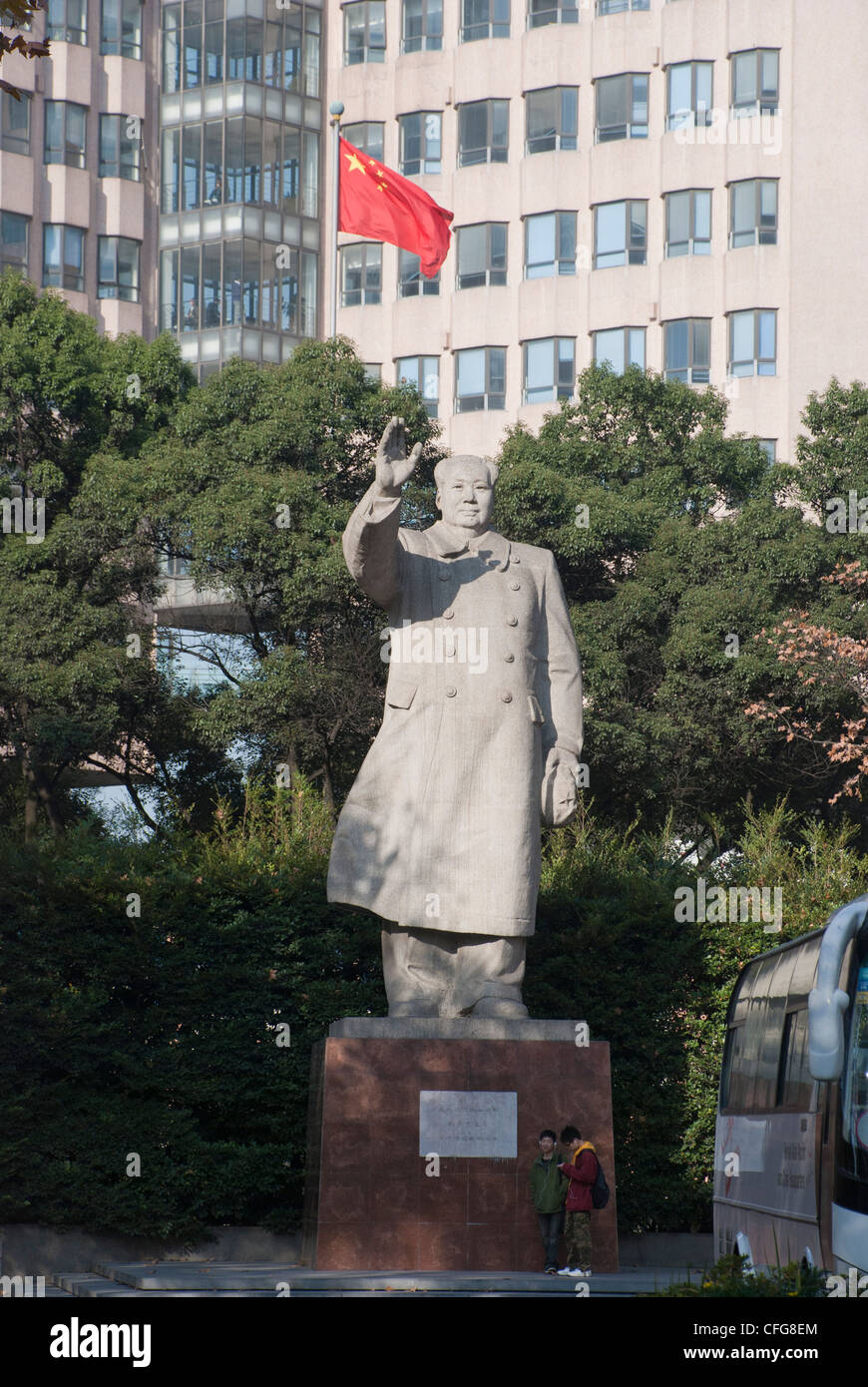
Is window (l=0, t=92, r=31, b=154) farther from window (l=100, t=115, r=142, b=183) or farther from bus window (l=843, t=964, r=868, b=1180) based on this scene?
bus window (l=843, t=964, r=868, b=1180)

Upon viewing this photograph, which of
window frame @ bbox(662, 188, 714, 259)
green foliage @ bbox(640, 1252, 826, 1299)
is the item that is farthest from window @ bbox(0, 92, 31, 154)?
green foliage @ bbox(640, 1252, 826, 1299)

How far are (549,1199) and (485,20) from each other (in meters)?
41.9

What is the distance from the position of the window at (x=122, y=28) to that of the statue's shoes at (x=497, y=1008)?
139 feet

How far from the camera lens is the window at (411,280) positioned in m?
48.2

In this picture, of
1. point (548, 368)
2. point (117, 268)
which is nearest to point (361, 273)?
point (548, 368)

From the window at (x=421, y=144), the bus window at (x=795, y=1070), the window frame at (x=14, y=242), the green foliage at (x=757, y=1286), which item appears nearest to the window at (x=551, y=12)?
the window at (x=421, y=144)

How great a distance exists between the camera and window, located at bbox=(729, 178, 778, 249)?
4525 centimetres

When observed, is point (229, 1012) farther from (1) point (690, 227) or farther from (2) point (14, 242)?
(2) point (14, 242)

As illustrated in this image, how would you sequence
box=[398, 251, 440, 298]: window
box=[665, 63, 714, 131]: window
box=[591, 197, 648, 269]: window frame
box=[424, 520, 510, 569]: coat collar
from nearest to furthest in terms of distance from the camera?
box=[424, 520, 510, 569]: coat collar
box=[665, 63, 714, 131]: window
box=[591, 197, 648, 269]: window frame
box=[398, 251, 440, 298]: window

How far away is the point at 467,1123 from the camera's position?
1167 centimetres

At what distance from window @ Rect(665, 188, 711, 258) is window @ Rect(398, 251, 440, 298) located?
6.09 meters

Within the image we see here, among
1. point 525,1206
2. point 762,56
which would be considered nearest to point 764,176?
point 762,56

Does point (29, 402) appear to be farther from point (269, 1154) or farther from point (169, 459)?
point (269, 1154)
